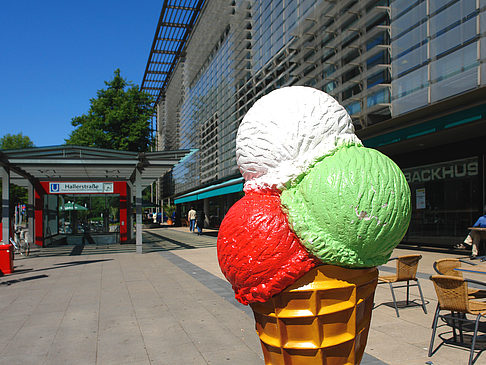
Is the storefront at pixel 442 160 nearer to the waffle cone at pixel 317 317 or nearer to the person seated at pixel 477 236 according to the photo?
the person seated at pixel 477 236

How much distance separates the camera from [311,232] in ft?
5.16

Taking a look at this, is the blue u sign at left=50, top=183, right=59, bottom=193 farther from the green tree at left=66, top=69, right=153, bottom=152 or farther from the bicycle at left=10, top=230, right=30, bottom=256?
the green tree at left=66, top=69, right=153, bottom=152

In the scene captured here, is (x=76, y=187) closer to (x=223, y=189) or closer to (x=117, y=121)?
(x=223, y=189)

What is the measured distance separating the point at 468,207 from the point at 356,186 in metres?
11.8

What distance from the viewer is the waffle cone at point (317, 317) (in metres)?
1.62

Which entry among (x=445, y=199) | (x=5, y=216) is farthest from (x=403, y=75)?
(x=5, y=216)

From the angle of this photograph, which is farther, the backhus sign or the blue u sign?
the blue u sign

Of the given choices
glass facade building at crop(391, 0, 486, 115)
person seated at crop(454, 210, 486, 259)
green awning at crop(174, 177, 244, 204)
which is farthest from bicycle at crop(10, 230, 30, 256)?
person seated at crop(454, 210, 486, 259)

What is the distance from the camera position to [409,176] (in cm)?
1354

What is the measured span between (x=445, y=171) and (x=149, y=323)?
10.6 metres

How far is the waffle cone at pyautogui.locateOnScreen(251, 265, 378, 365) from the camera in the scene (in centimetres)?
162

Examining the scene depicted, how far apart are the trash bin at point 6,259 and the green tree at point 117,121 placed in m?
17.3

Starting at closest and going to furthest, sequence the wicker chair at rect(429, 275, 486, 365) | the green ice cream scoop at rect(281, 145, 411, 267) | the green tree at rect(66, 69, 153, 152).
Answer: the green ice cream scoop at rect(281, 145, 411, 267), the wicker chair at rect(429, 275, 486, 365), the green tree at rect(66, 69, 153, 152)

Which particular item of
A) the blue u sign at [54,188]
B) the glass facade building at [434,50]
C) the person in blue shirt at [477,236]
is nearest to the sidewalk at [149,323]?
the person in blue shirt at [477,236]
